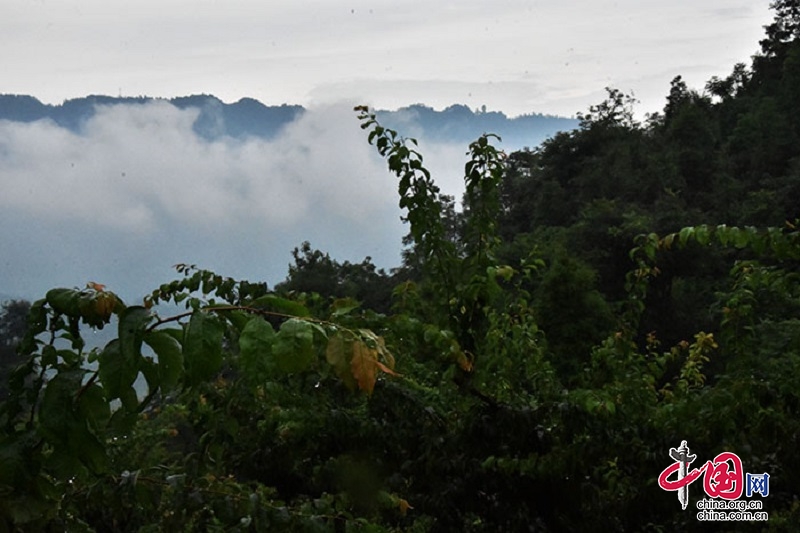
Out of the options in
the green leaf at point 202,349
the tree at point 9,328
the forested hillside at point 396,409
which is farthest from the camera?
the tree at point 9,328

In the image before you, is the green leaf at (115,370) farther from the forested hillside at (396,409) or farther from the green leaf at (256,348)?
the green leaf at (256,348)

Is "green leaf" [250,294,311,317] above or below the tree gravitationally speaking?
above

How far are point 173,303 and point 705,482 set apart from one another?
2.24 m

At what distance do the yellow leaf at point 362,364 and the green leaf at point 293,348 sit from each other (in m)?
0.07

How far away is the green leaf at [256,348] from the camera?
1.00m

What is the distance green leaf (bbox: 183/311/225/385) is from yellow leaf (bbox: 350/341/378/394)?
19 centimetres

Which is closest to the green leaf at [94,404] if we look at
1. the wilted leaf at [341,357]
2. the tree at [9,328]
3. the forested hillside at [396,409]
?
the forested hillside at [396,409]

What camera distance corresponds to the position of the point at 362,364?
40.1 inches

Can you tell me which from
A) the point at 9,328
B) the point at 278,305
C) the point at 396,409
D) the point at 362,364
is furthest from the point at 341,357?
the point at 9,328

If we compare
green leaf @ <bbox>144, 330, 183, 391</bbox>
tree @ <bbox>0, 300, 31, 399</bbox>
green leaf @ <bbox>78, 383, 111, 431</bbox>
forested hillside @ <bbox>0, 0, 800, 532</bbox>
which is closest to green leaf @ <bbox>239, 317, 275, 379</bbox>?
forested hillside @ <bbox>0, 0, 800, 532</bbox>

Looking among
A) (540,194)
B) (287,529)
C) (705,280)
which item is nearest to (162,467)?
(287,529)

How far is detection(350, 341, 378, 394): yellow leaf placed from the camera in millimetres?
1008

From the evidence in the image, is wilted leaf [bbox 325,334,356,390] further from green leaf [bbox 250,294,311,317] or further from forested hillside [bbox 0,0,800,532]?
green leaf [bbox 250,294,311,317]

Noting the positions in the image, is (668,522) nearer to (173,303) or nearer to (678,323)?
(173,303)
